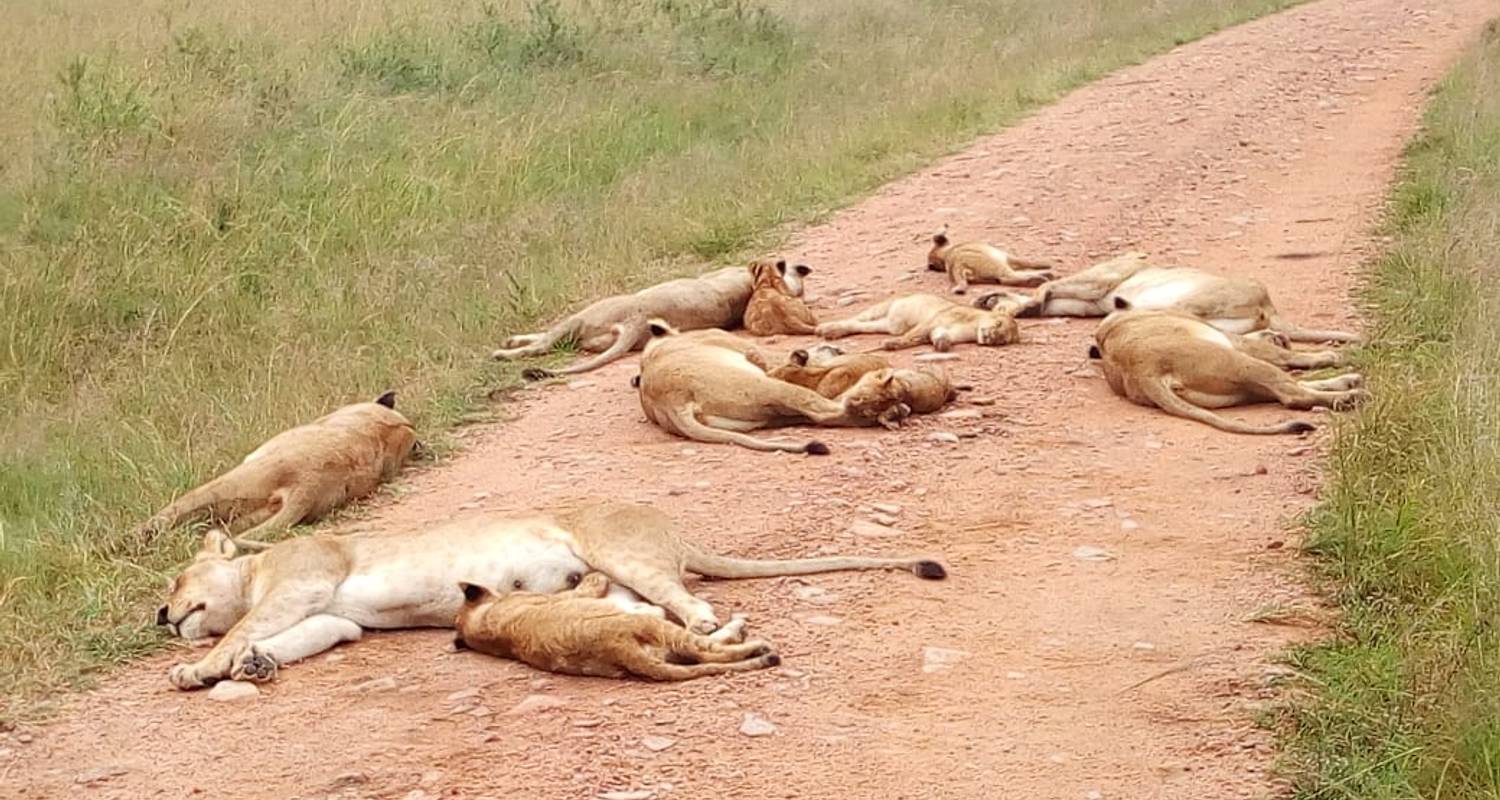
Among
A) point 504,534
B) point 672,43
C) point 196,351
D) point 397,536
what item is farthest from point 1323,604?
point 672,43

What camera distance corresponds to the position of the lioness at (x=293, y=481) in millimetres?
6473

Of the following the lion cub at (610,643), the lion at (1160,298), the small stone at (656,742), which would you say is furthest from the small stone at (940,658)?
the lion at (1160,298)

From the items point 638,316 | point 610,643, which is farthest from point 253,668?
point 638,316

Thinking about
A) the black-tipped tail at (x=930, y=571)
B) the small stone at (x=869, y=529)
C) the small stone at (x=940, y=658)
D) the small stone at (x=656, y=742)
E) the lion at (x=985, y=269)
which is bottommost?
the lion at (x=985, y=269)

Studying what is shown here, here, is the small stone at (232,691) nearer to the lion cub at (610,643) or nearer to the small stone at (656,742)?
the lion cub at (610,643)

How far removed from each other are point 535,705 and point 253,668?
0.88 m

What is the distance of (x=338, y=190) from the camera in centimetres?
1145

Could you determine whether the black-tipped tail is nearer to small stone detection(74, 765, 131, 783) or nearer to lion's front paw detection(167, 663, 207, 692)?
lion's front paw detection(167, 663, 207, 692)

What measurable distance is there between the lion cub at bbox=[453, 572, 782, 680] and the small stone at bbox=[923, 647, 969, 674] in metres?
0.40

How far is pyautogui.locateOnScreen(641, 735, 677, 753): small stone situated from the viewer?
4434 mm

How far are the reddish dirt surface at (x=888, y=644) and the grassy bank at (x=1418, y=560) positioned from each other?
0.51 ft

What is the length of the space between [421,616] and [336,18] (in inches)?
460

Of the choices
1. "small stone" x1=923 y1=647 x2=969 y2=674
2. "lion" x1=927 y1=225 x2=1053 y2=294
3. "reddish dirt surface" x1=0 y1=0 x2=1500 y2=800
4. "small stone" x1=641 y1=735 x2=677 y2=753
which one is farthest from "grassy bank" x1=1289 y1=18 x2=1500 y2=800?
"lion" x1=927 y1=225 x2=1053 y2=294

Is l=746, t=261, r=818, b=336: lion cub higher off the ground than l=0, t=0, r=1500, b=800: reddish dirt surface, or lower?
lower
